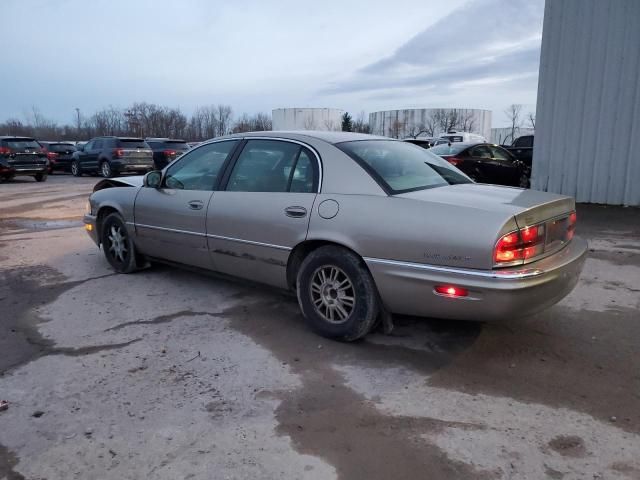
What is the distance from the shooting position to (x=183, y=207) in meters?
4.82

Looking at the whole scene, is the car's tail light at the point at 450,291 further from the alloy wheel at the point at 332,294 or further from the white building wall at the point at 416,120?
the white building wall at the point at 416,120

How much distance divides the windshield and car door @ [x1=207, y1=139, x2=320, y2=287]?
39cm

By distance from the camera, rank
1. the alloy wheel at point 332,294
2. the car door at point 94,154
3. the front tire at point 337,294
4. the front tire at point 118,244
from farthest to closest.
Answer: the car door at point 94,154 < the front tire at point 118,244 < the alloy wheel at point 332,294 < the front tire at point 337,294

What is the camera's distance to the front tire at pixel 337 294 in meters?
3.58

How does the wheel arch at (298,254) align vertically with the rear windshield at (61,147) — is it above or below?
below

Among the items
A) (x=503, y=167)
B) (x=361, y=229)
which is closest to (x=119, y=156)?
(x=503, y=167)

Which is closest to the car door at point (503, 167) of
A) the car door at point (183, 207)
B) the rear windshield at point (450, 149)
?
the rear windshield at point (450, 149)

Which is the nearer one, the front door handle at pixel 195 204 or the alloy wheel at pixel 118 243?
the front door handle at pixel 195 204

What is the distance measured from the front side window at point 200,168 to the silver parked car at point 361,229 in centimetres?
1

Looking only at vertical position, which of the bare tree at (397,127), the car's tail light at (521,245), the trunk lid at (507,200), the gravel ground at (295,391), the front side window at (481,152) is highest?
the bare tree at (397,127)

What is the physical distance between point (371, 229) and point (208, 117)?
258 ft

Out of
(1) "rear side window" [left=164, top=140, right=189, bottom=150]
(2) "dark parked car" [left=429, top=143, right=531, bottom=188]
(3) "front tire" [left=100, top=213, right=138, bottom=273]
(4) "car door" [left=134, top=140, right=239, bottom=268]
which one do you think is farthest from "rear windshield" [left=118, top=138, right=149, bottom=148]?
(4) "car door" [left=134, top=140, right=239, bottom=268]

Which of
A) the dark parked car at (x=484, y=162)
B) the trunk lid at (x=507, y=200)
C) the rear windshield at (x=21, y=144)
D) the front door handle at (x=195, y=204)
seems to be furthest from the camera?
the rear windshield at (x=21, y=144)

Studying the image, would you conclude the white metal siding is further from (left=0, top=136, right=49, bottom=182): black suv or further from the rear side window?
(left=0, top=136, right=49, bottom=182): black suv
